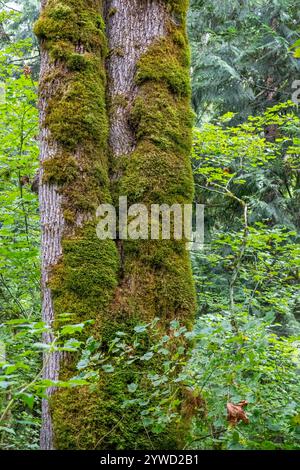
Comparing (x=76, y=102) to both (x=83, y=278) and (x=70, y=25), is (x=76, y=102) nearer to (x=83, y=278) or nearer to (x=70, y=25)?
(x=70, y=25)

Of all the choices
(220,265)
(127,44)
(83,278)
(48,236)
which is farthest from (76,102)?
(220,265)

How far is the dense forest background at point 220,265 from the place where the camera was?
229cm

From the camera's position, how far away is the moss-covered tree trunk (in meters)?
2.57

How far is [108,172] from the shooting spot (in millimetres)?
3045

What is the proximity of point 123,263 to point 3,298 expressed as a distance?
206cm

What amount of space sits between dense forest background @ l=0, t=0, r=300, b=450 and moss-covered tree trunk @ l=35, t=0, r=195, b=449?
0.56ft

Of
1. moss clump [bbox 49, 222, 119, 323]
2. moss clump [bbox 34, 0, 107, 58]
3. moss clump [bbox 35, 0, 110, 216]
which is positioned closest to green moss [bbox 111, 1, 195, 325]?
moss clump [bbox 49, 222, 119, 323]

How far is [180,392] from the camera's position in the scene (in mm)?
2637

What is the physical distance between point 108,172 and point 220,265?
185 inches

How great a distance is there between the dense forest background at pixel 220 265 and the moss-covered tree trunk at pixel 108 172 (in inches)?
6.7

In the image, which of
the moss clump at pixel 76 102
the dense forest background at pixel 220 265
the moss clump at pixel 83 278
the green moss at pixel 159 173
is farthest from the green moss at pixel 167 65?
the moss clump at pixel 83 278

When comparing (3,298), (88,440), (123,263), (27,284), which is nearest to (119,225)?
(123,263)

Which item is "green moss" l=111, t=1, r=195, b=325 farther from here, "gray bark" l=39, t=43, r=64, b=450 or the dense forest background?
"gray bark" l=39, t=43, r=64, b=450

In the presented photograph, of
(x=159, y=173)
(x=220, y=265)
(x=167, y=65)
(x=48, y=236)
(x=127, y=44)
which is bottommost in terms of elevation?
(x=220, y=265)
